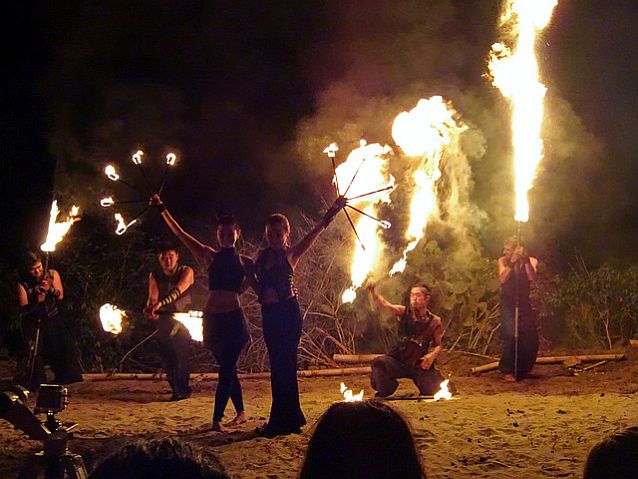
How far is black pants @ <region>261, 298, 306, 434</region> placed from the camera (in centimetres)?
598

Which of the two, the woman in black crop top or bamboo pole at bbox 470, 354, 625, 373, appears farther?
bamboo pole at bbox 470, 354, 625, 373

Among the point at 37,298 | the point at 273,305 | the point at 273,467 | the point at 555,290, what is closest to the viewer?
the point at 273,467

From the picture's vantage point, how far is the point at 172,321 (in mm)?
7969

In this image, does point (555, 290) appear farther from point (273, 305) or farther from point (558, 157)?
point (273, 305)

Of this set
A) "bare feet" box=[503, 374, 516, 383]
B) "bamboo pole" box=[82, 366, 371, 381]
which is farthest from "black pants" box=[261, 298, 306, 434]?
"bare feet" box=[503, 374, 516, 383]

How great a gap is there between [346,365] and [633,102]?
313 inches

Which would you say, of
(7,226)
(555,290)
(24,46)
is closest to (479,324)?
(555,290)

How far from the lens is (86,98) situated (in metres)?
14.1

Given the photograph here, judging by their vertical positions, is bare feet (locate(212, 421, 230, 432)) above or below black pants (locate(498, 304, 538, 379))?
below

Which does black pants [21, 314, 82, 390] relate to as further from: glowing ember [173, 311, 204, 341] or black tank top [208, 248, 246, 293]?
black tank top [208, 248, 246, 293]

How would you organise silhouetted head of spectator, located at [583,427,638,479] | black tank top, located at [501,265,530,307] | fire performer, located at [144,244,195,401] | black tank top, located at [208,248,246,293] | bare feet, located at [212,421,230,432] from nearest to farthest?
silhouetted head of spectator, located at [583,427,638,479] → bare feet, located at [212,421,230,432] → black tank top, located at [208,248,246,293] → fire performer, located at [144,244,195,401] → black tank top, located at [501,265,530,307]

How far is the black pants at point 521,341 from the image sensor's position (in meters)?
8.99

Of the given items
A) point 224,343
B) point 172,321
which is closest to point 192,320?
point 172,321

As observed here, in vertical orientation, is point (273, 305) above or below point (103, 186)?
below
